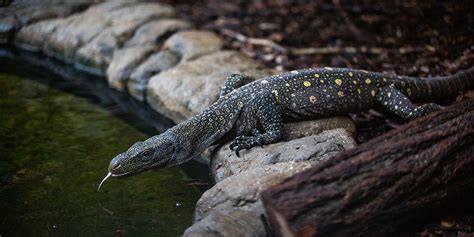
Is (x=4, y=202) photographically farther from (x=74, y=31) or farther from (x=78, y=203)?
(x=74, y=31)

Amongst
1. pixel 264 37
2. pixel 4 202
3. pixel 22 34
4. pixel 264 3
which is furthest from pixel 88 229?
pixel 264 3

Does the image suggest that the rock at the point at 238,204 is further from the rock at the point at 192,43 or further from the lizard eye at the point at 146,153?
the rock at the point at 192,43

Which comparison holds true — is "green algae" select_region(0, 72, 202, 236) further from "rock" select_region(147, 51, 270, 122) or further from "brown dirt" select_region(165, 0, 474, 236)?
"brown dirt" select_region(165, 0, 474, 236)

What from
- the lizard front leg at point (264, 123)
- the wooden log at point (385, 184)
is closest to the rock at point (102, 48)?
the lizard front leg at point (264, 123)

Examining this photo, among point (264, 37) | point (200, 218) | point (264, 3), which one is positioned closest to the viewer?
point (200, 218)

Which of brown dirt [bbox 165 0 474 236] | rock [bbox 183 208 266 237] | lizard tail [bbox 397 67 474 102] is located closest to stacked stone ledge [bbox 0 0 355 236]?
rock [bbox 183 208 266 237]

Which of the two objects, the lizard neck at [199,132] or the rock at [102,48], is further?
the rock at [102,48]
